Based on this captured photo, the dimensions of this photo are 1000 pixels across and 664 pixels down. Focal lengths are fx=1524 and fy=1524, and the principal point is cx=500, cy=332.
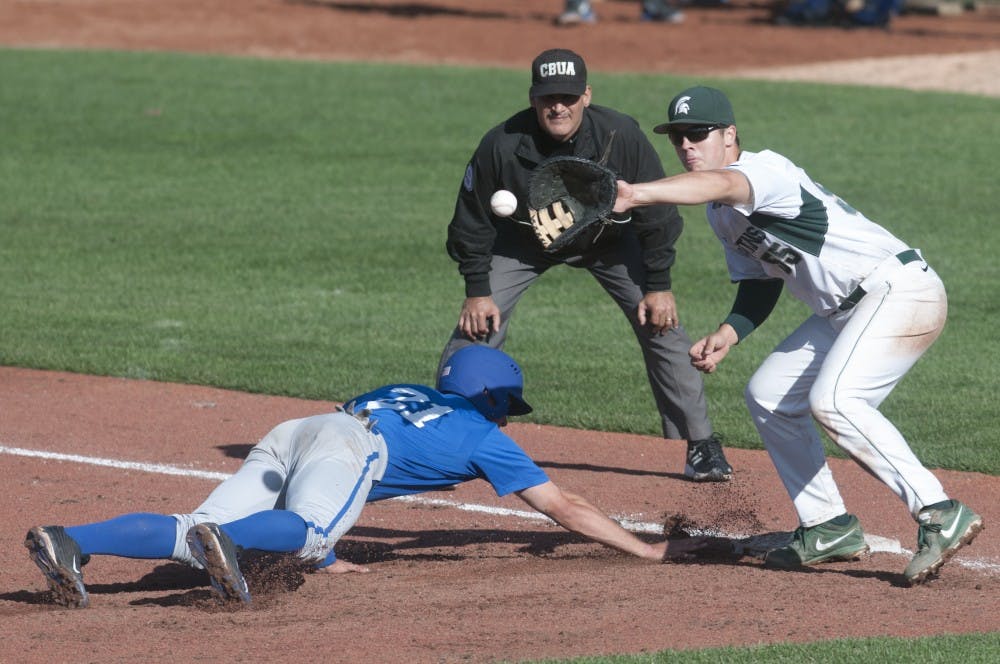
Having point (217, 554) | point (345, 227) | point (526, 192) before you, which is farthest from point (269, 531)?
point (345, 227)

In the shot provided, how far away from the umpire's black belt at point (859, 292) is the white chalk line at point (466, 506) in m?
1.15

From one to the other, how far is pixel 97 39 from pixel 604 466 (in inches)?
772

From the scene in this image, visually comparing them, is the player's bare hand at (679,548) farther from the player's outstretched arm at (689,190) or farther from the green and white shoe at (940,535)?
the player's outstretched arm at (689,190)

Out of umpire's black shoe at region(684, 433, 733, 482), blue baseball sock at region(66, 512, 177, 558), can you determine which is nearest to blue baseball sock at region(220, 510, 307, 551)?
blue baseball sock at region(66, 512, 177, 558)

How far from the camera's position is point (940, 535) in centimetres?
556

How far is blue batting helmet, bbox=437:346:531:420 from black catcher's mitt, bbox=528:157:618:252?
0.76 m

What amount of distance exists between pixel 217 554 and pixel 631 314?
302 centimetres

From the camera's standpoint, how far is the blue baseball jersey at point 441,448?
5.73m

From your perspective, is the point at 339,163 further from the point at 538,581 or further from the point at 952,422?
the point at 538,581

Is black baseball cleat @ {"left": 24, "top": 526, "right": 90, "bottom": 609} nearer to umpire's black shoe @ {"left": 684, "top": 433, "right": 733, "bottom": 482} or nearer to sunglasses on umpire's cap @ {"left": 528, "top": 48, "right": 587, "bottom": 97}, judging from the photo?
sunglasses on umpire's cap @ {"left": 528, "top": 48, "right": 587, "bottom": 97}

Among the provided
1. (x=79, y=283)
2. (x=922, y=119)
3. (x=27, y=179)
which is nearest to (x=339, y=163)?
(x=27, y=179)

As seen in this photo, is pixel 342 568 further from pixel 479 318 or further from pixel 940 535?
pixel 940 535

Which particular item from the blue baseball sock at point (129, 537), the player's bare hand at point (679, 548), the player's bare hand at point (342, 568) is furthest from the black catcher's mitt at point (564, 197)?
the blue baseball sock at point (129, 537)

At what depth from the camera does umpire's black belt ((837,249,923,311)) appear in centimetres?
582
